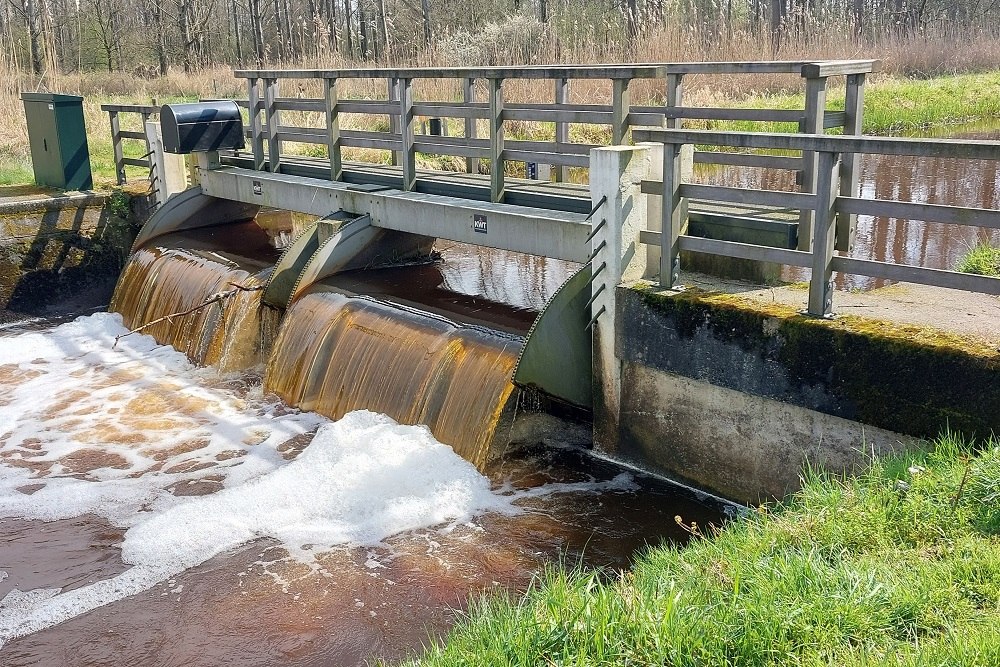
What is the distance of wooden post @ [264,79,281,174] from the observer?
11.1 metres

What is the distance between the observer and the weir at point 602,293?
5.73 metres

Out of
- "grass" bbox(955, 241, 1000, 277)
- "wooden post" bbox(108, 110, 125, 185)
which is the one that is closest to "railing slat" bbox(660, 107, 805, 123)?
"grass" bbox(955, 241, 1000, 277)

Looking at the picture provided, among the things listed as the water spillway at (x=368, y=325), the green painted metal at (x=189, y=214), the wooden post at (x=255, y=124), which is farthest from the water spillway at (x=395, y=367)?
the green painted metal at (x=189, y=214)

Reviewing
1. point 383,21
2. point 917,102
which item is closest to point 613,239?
point 917,102

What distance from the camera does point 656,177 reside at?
6.96m

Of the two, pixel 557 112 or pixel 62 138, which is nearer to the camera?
pixel 557 112

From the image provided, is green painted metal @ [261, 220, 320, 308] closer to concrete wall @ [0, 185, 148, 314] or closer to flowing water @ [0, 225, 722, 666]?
flowing water @ [0, 225, 722, 666]

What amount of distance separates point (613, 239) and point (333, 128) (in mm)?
4683

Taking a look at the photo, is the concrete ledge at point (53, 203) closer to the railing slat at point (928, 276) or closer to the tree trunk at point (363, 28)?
the railing slat at point (928, 276)

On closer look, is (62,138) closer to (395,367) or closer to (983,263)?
(395,367)

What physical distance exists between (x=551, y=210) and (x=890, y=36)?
22.7 meters

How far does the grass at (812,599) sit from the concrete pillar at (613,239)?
2532 mm

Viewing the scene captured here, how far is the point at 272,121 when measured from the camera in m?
11.4

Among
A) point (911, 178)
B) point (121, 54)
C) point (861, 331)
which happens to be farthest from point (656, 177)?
point (121, 54)
